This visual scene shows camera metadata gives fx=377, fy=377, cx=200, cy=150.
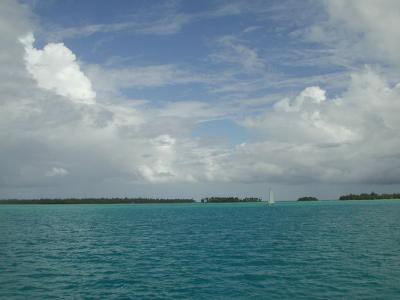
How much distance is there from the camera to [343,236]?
74.2 m

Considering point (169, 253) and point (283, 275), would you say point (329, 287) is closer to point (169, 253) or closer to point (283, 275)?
point (283, 275)

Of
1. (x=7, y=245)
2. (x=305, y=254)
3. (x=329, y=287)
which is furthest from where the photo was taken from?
(x=7, y=245)

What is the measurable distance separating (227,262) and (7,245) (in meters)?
41.7

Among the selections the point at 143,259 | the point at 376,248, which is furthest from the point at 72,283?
the point at 376,248

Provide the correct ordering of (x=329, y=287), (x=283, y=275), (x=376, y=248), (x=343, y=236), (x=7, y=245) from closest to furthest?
1. (x=329, y=287)
2. (x=283, y=275)
3. (x=376, y=248)
4. (x=7, y=245)
5. (x=343, y=236)

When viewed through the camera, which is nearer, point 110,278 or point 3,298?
point 3,298

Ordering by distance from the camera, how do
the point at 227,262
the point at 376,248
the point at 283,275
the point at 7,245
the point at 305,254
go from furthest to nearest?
1. the point at 7,245
2. the point at 376,248
3. the point at 305,254
4. the point at 227,262
5. the point at 283,275

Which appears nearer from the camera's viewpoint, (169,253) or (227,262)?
(227,262)

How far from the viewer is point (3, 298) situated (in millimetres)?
32375

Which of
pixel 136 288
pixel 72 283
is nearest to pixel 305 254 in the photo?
pixel 136 288

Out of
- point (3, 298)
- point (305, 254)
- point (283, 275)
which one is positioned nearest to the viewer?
point (3, 298)

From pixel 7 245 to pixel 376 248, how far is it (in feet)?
202

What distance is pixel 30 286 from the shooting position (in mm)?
36812

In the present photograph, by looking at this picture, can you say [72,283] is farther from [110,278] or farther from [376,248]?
[376,248]
